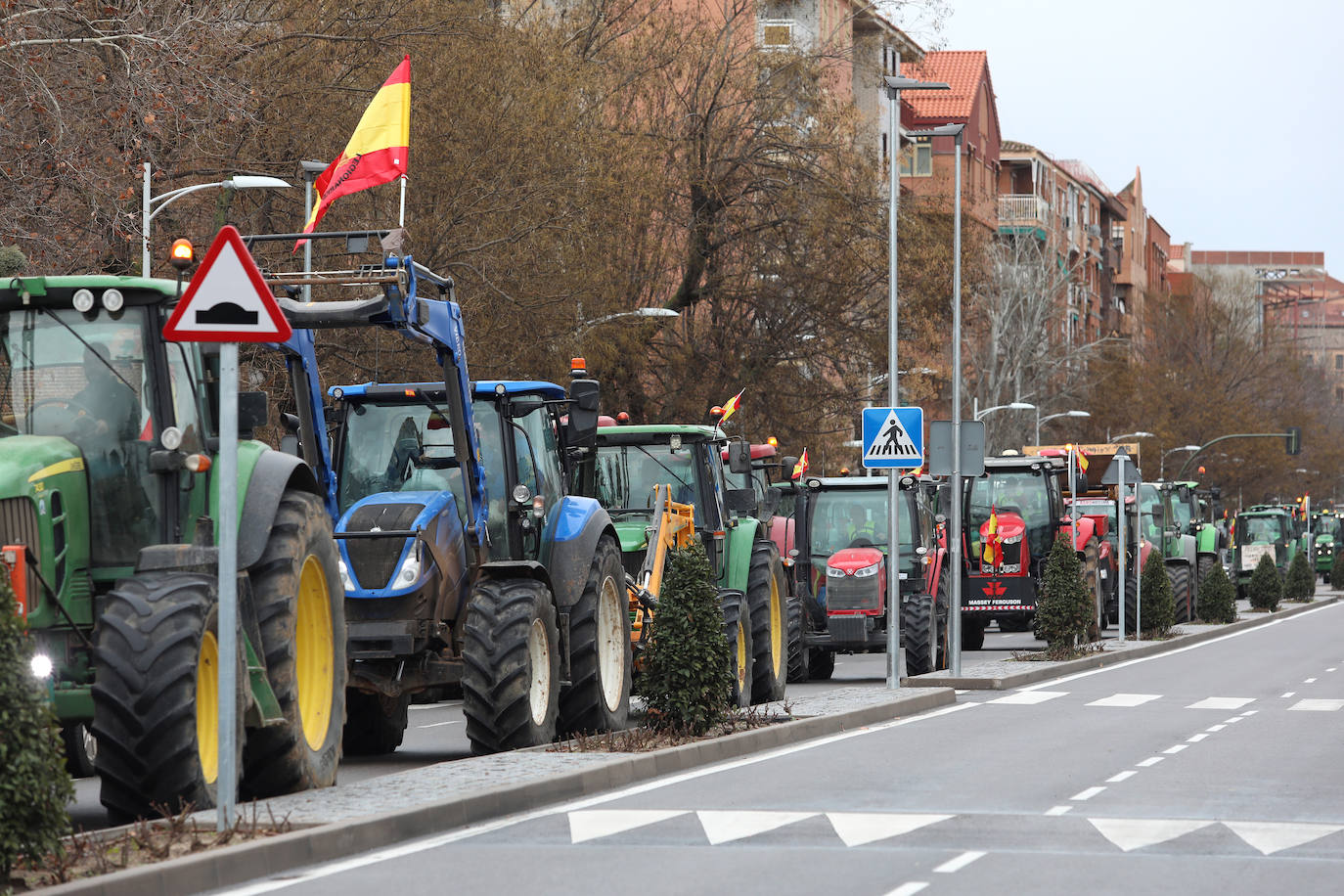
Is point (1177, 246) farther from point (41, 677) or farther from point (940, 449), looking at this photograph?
point (41, 677)

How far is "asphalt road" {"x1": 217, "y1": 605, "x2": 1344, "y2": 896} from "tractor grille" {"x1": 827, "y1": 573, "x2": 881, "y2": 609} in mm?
6134

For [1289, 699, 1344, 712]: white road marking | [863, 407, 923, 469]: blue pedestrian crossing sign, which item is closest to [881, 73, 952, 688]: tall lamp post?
[863, 407, 923, 469]: blue pedestrian crossing sign

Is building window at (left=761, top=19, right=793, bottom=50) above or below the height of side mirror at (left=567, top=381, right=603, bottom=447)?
above

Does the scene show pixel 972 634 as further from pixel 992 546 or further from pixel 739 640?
pixel 739 640

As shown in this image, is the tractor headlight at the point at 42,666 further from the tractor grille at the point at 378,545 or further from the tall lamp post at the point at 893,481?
the tall lamp post at the point at 893,481

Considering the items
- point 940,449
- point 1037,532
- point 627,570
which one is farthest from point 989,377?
point 627,570

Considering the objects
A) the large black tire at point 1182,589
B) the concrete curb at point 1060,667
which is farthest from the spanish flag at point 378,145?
the large black tire at point 1182,589

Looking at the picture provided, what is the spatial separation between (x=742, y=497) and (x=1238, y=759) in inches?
263

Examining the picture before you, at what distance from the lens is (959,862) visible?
10086mm

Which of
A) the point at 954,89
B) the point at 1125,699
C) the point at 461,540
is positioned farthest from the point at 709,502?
the point at 954,89

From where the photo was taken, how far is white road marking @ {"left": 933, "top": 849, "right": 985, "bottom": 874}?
9.79 meters

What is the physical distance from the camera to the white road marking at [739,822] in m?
11.0

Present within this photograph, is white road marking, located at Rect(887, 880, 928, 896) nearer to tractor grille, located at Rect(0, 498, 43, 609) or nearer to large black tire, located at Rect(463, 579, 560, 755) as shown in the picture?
tractor grille, located at Rect(0, 498, 43, 609)

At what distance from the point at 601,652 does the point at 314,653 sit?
4248 millimetres
